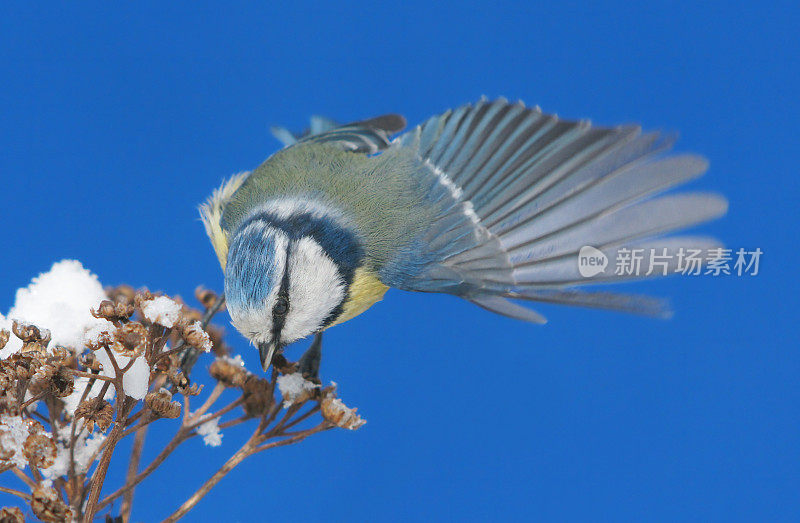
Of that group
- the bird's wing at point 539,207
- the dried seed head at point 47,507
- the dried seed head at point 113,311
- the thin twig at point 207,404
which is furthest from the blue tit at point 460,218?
the dried seed head at point 47,507

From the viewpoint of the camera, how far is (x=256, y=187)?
3.18ft

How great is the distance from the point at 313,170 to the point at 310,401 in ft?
1.29

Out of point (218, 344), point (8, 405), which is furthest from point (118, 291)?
point (8, 405)

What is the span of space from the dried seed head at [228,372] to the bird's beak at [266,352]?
112 mm

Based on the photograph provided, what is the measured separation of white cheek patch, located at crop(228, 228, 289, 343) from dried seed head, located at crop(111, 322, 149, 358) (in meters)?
0.23

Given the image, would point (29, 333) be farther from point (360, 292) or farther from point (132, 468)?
point (360, 292)

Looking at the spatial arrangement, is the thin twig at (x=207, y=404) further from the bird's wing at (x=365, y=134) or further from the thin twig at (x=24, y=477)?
the bird's wing at (x=365, y=134)

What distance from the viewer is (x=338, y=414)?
594 mm

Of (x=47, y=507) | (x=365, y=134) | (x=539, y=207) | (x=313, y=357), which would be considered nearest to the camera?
(x=47, y=507)

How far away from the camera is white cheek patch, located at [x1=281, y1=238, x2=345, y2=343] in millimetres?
777

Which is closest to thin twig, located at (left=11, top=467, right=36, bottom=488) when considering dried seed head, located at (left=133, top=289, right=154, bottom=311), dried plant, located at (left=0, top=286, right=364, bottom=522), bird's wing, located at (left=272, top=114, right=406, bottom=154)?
dried plant, located at (left=0, top=286, right=364, bottom=522)

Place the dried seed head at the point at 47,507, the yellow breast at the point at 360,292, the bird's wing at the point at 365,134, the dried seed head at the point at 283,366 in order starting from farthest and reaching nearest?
1. the bird's wing at the point at 365,134
2. the yellow breast at the point at 360,292
3. the dried seed head at the point at 283,366
4. the dried seed head at the point at 47,507

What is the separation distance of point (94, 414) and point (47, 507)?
9cm

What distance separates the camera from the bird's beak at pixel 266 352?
75 centimetres
